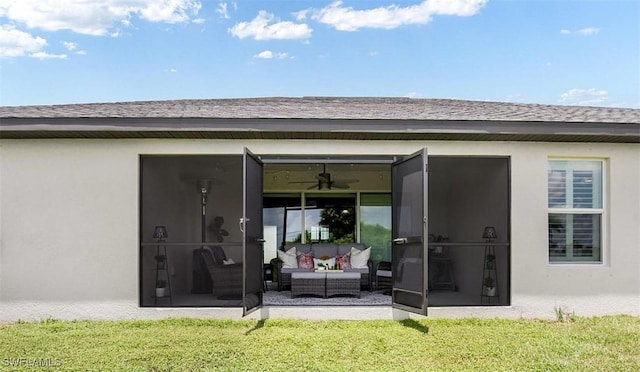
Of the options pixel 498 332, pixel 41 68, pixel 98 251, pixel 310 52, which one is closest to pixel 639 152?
pixel 498 332

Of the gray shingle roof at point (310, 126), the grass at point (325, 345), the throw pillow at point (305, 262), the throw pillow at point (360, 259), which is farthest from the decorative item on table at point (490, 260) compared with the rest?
the throw pillow at point (305, 262)

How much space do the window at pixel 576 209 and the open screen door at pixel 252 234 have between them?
13.1 feet

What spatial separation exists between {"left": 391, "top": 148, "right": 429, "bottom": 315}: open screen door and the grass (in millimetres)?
442

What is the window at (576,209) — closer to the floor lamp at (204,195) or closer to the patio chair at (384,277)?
the patio chair at (384,277)

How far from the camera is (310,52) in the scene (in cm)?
1895

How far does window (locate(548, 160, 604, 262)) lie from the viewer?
7516 mm

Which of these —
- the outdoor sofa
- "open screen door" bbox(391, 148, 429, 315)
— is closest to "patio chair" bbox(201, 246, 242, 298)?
the outdoor sofa

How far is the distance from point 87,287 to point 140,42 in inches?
433

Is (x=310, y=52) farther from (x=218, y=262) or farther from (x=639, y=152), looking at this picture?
(x=639, y=152)

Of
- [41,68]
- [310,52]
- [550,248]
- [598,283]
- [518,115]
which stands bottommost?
[598,283]

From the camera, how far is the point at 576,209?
748 centimetres

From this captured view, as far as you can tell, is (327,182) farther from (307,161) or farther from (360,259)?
(307,161)

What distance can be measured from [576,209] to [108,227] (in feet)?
20.8

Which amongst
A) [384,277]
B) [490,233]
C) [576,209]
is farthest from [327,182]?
[576,209]
